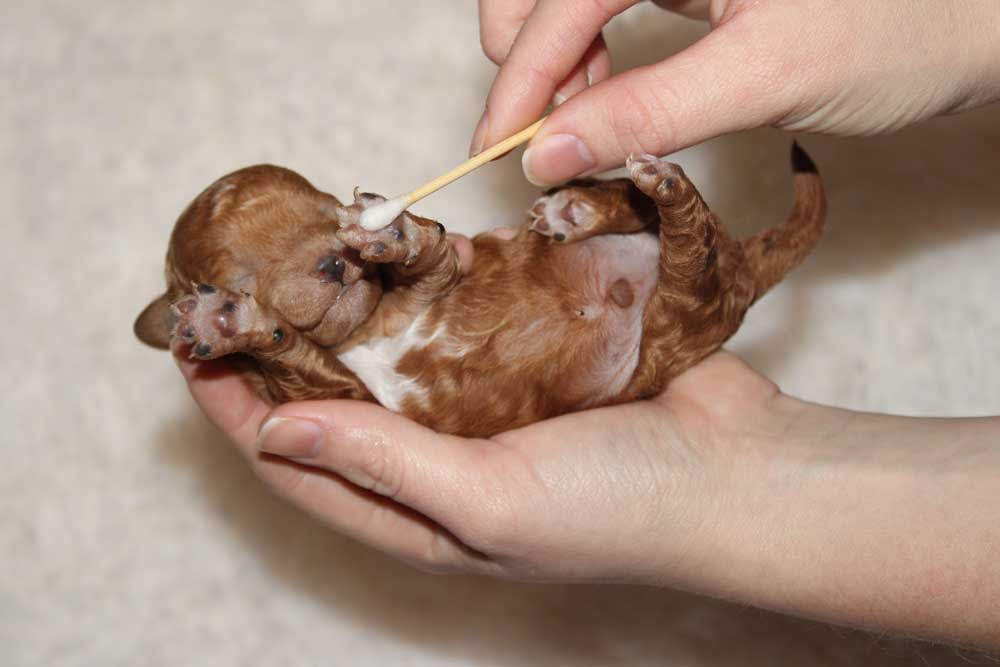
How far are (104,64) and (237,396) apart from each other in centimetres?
237

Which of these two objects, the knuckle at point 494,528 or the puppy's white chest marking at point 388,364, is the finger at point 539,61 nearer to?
the puppy's white chest marking at point 388,364

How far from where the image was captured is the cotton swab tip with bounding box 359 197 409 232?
2523 millimetres

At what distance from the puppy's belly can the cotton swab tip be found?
579mm

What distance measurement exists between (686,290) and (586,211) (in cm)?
36

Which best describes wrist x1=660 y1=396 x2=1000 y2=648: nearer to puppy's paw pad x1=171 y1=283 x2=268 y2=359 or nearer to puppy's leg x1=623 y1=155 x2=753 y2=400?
puppy's leg x1=623 y1=155 x2=753 y2=400

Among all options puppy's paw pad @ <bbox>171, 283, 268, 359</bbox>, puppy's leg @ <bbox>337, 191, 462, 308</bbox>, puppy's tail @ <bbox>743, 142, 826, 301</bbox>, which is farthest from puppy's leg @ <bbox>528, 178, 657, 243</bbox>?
puppy's paw pad @ <bbox>171, 283, 268, 359</bbox>

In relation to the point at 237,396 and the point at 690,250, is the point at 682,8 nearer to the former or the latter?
the point at 690,250

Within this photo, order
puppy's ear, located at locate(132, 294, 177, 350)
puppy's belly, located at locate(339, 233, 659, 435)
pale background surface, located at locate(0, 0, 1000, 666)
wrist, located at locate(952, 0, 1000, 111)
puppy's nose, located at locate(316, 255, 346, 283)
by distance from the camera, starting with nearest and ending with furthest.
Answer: wrist, located at locate(952, 0, 1000, 111), puppy's nose, located at locate(316, 255, 346, 283), puppy's belly, located at locate(339, 233, 659, 435), puppy's ear, located at locate(132, 294, 177, 350), pale background surface, located at locate(0, 0, 1000, 666)

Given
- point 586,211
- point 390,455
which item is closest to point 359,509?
point 390,455

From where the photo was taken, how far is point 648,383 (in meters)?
3.10

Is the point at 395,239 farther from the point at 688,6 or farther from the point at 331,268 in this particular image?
the point at 688,6

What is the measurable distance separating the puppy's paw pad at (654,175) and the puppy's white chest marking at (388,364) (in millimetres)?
821

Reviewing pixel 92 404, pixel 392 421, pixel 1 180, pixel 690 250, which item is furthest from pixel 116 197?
pixel 690 250

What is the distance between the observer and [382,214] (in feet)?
8.29
